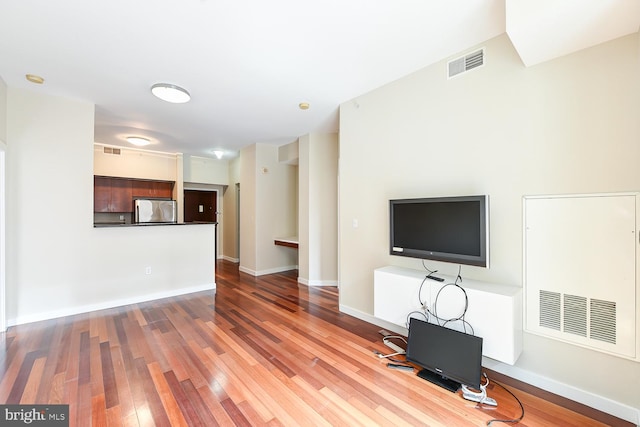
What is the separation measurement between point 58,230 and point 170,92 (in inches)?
88.0

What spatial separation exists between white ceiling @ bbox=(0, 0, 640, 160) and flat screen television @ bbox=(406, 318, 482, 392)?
2165 millimetres

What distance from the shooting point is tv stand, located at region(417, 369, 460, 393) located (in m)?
2.01

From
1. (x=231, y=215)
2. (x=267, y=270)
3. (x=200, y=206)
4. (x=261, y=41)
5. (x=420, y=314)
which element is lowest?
(x=267, y=270)

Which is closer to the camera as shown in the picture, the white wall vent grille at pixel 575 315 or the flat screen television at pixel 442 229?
the white wall vent grille at pixel 575 315

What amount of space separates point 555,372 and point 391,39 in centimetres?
285

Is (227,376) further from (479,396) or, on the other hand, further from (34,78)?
(34,78)

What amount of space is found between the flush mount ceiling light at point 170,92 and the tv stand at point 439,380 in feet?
11.8

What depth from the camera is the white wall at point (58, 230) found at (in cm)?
311

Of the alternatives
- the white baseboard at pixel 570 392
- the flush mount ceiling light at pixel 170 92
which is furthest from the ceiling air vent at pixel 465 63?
the flush mount ceiling light at pixel 170 92

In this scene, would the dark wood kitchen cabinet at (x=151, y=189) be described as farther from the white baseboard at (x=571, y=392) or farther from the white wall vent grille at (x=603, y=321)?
the white wall vent grille at (x=603, y=321)

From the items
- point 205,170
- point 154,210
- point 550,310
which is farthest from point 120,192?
point 550,310

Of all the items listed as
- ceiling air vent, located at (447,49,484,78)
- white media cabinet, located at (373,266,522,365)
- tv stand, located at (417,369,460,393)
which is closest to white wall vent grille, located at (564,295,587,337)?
white media cabinet, located at (373,266,522,365)

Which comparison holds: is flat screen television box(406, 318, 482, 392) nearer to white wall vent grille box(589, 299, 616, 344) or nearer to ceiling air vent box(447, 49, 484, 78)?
white wall vent grille box(589, 299, 616, 344)

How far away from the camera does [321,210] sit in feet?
16.3
